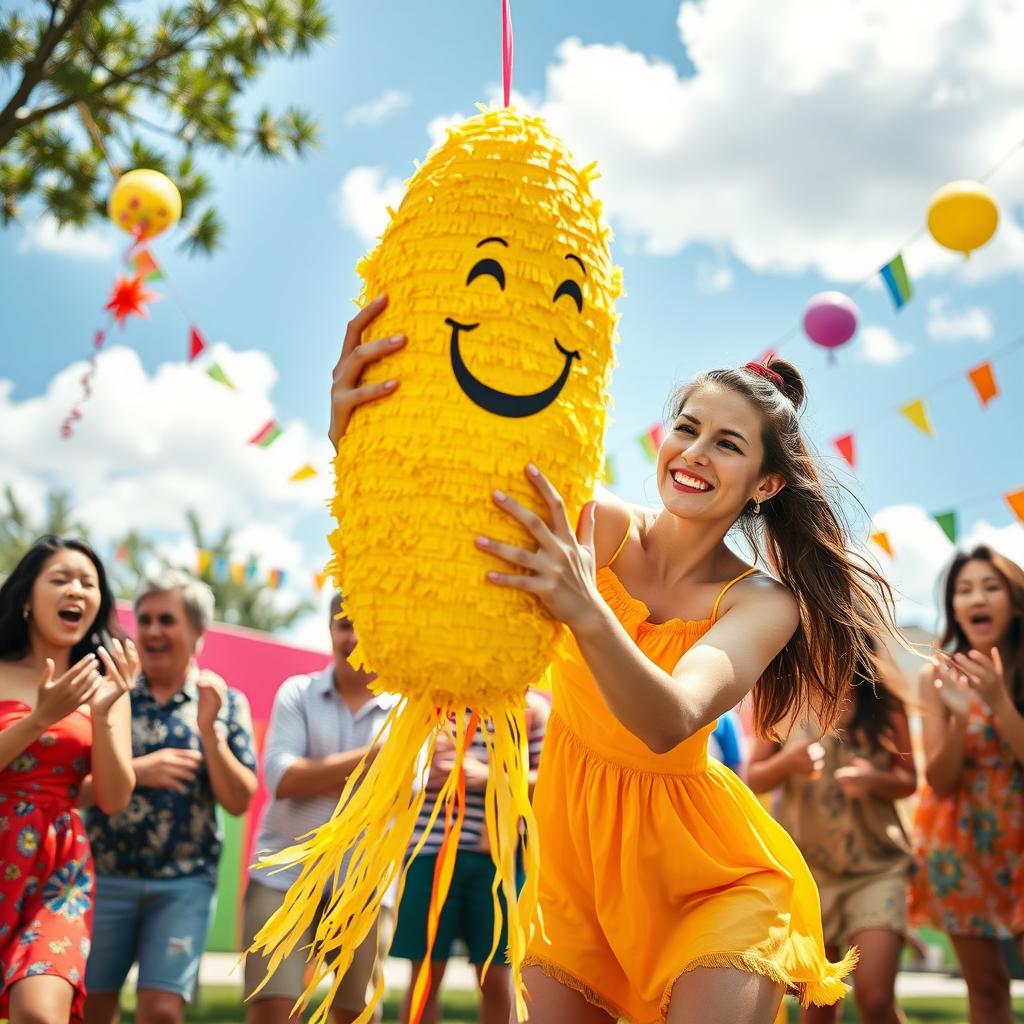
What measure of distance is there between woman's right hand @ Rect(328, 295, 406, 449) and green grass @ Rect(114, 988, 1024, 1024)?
4.61 metres

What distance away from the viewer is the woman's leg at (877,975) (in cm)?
359

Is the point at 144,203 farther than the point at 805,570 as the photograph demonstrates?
Yes

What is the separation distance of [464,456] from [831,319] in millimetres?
4370

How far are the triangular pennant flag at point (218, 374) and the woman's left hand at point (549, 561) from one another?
535cm

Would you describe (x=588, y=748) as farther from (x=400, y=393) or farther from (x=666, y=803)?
(x=400, y=393)

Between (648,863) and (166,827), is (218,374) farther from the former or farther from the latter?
(648,863)

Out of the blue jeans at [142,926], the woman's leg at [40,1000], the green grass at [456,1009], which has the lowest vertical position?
the green grass at [456,1009]

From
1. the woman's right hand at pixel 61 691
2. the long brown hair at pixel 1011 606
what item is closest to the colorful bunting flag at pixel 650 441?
the long brown hair at pixel 1011 606

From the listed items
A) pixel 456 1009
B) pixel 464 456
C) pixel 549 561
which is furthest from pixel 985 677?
pixel 456 1009

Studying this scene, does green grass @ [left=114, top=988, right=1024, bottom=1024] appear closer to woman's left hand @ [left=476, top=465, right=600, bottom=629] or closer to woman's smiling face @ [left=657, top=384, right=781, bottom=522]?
woman's smiling face @ [left=657, top=384, right=781, bottom=522]

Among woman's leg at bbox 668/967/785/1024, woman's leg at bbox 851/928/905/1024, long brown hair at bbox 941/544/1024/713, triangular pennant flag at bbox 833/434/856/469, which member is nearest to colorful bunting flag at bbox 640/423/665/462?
triangular pennant flag at bbox 833/434/856/469

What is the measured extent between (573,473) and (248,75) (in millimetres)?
5047

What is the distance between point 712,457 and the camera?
82.2 inches

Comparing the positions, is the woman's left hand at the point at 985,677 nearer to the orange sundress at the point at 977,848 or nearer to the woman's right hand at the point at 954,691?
the woman's right hand at the point at 954,691
